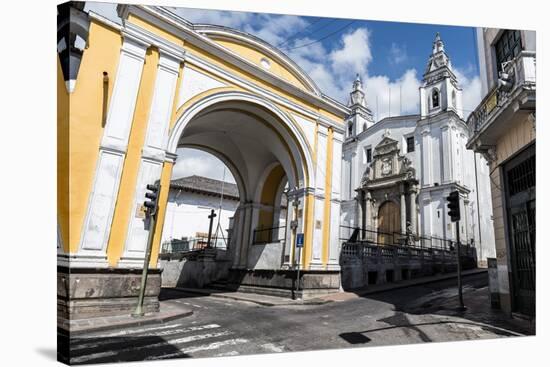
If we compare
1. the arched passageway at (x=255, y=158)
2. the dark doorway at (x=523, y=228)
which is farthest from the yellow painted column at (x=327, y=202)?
the dark doorway at (x=523, y=228)

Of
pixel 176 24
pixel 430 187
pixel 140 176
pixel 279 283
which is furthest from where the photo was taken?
pixel 430 187

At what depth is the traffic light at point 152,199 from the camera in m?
5.72

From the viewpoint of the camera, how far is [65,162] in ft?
14.8

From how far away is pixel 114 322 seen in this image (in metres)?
4.67

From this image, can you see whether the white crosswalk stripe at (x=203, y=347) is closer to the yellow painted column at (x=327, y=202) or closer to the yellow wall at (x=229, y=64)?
the yellow painted column at (x=327, y=202)

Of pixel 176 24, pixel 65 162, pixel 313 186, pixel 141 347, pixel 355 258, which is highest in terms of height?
pixel 176 24

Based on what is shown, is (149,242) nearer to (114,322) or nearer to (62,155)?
(114,322)

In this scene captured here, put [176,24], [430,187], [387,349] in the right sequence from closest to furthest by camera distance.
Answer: [387,349] → [176,24] → [430,187]

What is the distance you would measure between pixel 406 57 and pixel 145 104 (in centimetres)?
465

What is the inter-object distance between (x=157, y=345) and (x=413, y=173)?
15.8m

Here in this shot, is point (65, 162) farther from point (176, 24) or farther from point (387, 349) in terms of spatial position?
point (387, 349)

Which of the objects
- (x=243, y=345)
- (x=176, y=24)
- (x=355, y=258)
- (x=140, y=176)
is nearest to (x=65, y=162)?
(x=140, y=176)

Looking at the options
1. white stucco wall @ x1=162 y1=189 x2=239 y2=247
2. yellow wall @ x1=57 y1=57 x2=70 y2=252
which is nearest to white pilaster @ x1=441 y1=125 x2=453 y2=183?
white stucco wall @ x1=162 y1=189 x2=239 y2=247

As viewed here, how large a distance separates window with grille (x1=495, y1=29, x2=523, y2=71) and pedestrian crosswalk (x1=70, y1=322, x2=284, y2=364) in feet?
21.6
